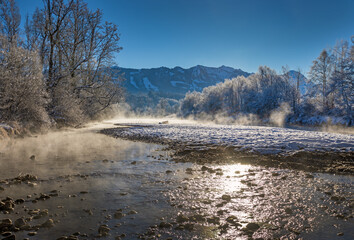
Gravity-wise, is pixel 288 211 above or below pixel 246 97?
below

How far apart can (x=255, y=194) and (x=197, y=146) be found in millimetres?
7374

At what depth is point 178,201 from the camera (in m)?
5.21

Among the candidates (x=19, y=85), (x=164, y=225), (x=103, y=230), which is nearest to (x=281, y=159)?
(x=164, y=225)

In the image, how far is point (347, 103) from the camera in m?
36.0

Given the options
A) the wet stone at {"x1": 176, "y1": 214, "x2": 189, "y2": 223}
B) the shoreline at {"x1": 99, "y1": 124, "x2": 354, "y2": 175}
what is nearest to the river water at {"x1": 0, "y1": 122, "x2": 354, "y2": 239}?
the wet stone at {"x1": 176, "y1": 214, "x2": 189, "y2": 223}

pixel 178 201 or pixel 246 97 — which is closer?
pixel 178 201

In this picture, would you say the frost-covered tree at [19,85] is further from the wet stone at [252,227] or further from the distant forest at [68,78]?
the wet stone at [252,227]

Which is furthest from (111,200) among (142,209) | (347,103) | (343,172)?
(347,103)

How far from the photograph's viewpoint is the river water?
3870 millimetres

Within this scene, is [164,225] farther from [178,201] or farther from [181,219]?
[178,201]

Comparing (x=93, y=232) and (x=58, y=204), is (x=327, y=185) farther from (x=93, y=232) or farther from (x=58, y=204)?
(x=58, y=204)

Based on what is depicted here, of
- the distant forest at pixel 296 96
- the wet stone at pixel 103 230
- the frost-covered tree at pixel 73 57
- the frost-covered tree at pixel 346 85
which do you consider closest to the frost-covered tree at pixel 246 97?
the distant forest at pixel 296 96

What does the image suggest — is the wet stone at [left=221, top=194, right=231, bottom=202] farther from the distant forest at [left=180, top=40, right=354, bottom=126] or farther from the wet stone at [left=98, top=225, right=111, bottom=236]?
the distant forest at [left=180, top=40, right=354, bottom=126]

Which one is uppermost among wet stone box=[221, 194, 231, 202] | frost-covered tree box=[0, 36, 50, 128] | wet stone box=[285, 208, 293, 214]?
frost-covered tree box=[0, 36, 50, 128]
